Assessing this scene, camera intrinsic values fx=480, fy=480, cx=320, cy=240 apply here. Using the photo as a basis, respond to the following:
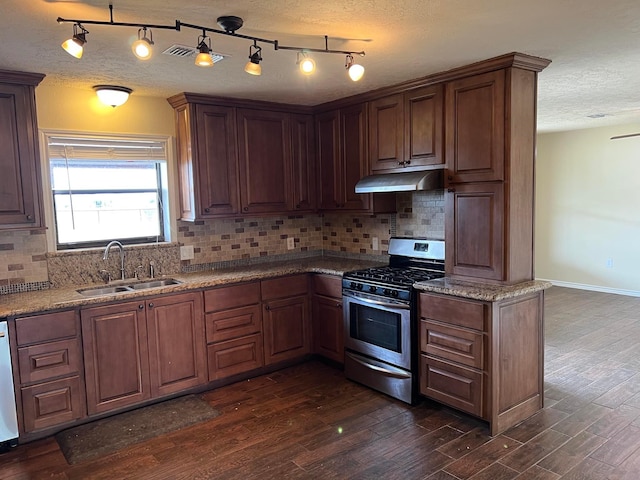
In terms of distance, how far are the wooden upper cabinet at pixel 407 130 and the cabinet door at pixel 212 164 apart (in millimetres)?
1190

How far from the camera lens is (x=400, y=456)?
2.75 metres

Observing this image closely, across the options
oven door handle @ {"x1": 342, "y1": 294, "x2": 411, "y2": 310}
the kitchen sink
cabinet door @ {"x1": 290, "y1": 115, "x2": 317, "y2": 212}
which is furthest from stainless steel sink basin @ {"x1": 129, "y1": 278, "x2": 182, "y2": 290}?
oven door handle @ {"x1": 342, "y1": 294, "x2": 411, "y2": 310}

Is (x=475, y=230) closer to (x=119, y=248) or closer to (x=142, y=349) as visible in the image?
(x=142, y=349)

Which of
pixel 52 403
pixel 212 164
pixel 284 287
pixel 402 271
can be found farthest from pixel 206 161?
pixel 52 403

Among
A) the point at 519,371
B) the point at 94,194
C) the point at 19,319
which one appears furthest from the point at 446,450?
the point at 94,194

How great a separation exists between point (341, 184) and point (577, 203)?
440 cm

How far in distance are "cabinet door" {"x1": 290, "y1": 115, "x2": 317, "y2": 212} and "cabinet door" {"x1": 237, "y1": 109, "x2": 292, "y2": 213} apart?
67 mm

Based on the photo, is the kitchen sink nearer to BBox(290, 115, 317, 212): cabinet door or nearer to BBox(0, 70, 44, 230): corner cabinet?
BBox(0, 70, 44, 230): corner cabinet

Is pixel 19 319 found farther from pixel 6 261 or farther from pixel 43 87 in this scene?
pixel 43 87

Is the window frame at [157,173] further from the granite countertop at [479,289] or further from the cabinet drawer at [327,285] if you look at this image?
the granite countertop at [479,289]

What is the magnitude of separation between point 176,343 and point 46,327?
34.4 inches

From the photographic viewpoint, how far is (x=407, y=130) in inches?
144

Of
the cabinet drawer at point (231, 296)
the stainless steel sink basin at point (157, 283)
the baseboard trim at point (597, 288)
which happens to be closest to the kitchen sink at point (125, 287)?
the stainless steel sink basin at point (157, 283)

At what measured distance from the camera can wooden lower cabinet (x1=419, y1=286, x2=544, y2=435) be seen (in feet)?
9.66
